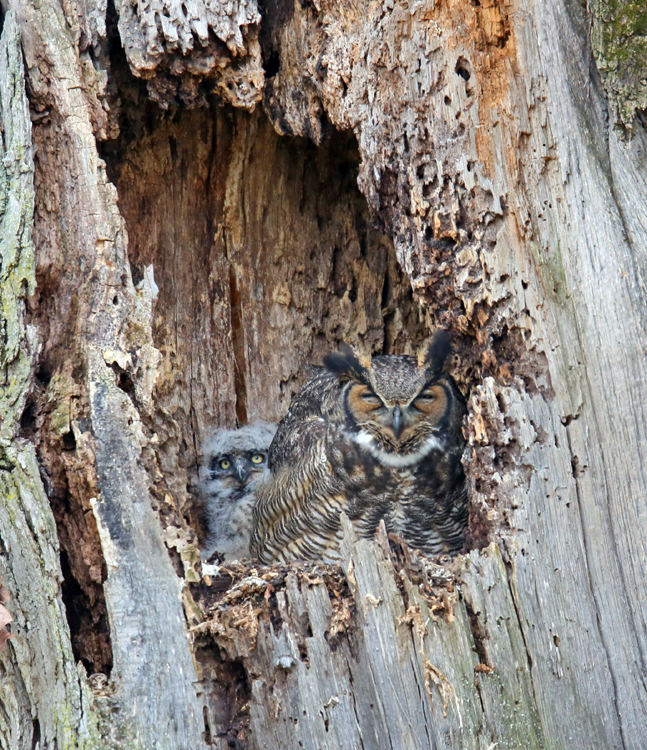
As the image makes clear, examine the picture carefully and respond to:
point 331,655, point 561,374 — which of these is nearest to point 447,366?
point 561,374

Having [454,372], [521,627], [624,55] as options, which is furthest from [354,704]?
[624,55]

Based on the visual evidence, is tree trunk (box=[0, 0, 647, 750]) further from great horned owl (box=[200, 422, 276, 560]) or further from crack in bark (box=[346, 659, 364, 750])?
great horned owl (box=[200, 422, 276, 560])

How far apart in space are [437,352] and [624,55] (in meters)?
1.00

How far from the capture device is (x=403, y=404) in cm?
262

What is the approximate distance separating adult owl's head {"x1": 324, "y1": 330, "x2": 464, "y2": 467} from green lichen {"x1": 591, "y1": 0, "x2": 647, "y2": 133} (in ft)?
2.75

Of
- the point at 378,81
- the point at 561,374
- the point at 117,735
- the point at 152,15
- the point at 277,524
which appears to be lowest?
the point at 117,735

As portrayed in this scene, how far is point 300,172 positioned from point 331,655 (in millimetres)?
2033

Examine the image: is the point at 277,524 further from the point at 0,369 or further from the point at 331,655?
the point at 0,369

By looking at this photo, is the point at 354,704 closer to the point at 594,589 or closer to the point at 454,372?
the point at 594,589

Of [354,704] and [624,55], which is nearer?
[354,704]

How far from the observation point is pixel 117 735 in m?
2.02

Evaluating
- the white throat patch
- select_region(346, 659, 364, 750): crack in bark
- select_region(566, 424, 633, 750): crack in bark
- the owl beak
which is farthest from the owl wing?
select_region(566, 424, 633, 750): crack in bark

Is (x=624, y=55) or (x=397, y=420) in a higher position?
(x=624, y=55)

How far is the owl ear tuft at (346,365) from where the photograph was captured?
275 centimetres
